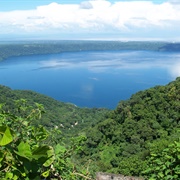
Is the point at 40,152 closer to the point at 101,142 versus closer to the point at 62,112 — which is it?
the point at 101,142

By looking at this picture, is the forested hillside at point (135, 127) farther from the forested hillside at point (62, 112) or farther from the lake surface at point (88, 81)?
the lake surface at point (88, 81)

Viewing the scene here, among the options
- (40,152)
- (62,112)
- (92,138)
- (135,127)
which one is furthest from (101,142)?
(62,112)

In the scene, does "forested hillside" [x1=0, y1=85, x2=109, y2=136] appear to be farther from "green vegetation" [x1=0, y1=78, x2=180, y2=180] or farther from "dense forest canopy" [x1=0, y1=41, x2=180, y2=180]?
"green vegetation" [x1=0, y1=78, x2=180, y2=180]

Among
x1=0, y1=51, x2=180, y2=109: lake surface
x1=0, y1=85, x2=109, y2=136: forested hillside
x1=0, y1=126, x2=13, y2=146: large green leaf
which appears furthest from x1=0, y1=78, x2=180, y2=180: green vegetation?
x1=0, y1=51, x2=180, y2=109: lake surface

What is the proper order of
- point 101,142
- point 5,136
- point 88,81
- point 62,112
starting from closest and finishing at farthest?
point 5,136, point 101,142, point 62,112, point 88,81

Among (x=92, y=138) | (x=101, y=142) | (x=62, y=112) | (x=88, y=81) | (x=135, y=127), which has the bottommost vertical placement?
(x=62, y=112)

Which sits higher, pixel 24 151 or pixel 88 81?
pixel 24 151

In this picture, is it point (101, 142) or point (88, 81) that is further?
point (88, 81)

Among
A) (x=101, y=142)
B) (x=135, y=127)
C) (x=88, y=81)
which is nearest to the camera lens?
(x=135, y=127)

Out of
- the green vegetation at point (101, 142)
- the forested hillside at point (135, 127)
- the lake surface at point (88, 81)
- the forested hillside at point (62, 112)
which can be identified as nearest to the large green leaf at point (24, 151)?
the green vegetation at point (101, 142)

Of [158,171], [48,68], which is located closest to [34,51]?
[48,68]
